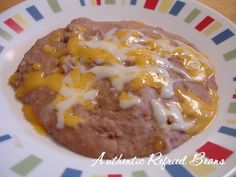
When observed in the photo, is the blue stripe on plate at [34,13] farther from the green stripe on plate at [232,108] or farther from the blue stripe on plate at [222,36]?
the green stripe on plate at [232,108]

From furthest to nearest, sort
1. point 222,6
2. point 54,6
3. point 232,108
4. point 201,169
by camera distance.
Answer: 1. point 222,6
2. point 54,6
3. point 232,108
4. point 201,169

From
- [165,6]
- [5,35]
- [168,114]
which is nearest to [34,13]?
[5,35]

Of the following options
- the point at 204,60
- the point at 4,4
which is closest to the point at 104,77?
the point at 204,60

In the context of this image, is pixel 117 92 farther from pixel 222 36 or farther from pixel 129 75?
pixel 222 36

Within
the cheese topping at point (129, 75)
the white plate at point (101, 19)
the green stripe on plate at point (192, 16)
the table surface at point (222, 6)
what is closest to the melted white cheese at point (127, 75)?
the cheese topping at point (129, 75)

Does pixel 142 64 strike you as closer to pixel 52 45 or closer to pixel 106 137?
pixel 106 137

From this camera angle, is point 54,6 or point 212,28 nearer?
point 212,28
